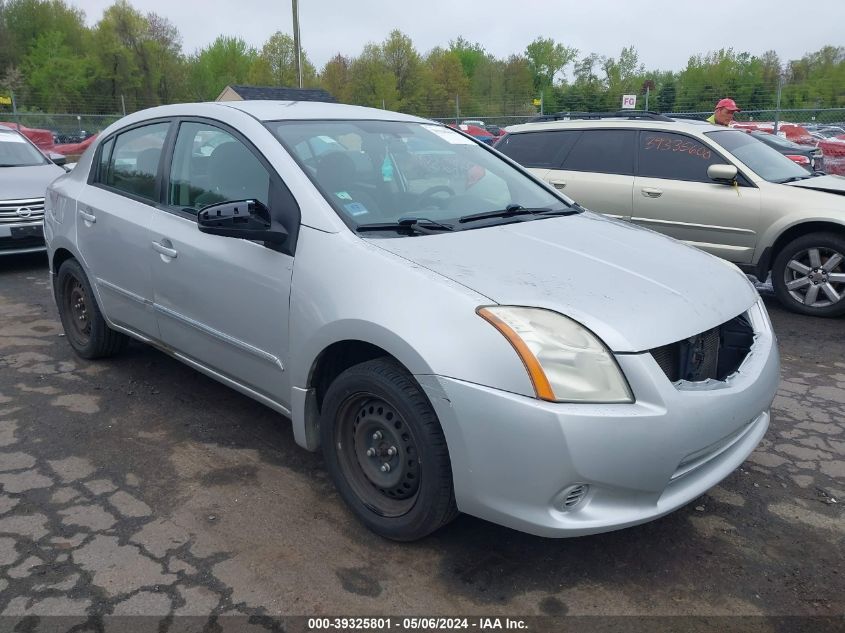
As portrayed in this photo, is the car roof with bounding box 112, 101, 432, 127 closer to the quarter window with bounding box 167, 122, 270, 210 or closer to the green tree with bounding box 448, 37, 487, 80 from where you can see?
the quarter window with bounding box 167, 122, 270, 210

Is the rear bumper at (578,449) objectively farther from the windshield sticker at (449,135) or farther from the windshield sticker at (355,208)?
the windshield sticker at (449,135)

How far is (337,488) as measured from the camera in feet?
9.82

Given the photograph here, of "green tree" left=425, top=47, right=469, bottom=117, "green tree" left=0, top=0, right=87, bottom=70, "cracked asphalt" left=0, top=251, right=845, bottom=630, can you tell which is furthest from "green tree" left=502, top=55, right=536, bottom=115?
"cracked asphalt" left=0, top=251, right=845, bottom=630

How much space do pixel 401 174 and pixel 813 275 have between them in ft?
14.3

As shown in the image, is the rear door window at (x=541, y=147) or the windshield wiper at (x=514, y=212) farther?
the rear door window at (x=541, y=147)

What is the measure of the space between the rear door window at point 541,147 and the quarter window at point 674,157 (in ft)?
2.55

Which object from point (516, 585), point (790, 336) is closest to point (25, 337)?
point (516, 585)

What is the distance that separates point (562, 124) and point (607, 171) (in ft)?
2.73

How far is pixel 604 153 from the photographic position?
7.20 metres

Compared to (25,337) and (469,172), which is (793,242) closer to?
(469,172)

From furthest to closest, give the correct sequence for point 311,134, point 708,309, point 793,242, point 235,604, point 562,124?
point 562,124 → point 793,242 → point 311,134 → point 708,309 → point 235,604

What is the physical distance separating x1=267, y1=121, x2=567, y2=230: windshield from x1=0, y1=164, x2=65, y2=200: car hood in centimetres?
562

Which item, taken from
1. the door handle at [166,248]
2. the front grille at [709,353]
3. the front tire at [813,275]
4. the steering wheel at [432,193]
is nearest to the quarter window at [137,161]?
the door handle at [166,248]

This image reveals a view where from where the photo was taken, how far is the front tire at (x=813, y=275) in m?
6.02
